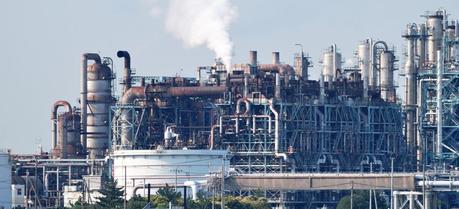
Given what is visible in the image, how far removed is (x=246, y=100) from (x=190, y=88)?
3295 mm

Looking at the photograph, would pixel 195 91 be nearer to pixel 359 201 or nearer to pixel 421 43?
pixel 359 201

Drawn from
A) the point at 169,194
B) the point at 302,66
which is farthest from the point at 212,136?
the point at 169,194

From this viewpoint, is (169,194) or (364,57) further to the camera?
(364,57)

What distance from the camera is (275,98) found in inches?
3939

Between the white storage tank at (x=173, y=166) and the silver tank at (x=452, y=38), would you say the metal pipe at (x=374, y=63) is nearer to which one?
the silver tank at (x=452, y=38)

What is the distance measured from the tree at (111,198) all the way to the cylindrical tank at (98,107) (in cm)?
1883

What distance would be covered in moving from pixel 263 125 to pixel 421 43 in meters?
14.0

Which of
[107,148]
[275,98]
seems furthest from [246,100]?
[107,148]

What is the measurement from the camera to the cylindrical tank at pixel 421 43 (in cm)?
10881

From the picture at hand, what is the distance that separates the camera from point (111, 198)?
82.2m

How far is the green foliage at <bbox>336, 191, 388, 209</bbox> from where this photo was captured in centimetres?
9269

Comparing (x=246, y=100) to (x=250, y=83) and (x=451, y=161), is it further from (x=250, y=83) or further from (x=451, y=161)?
(x=451, y=161)

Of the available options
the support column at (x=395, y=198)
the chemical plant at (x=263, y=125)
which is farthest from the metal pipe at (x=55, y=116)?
the support column at (x=395, y=198)

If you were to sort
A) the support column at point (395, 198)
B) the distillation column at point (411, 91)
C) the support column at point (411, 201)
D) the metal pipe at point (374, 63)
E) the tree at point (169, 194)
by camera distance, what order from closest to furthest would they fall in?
the support column at point (411, 201) < the support column at point (395, 198) < the tree at point (169, 194) < the distillation column at point (411, 91) < the metal pipe at point (374, 63)
